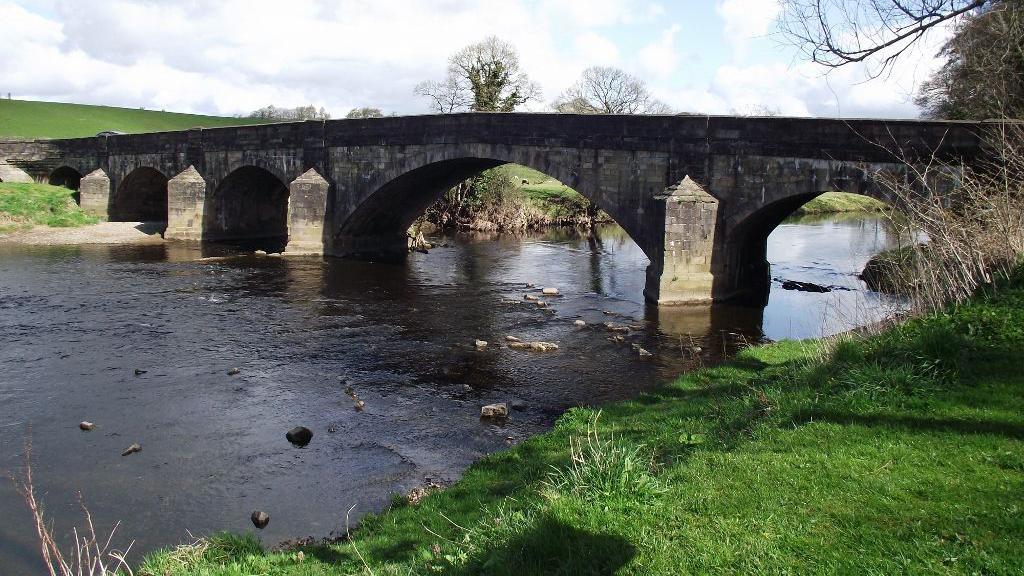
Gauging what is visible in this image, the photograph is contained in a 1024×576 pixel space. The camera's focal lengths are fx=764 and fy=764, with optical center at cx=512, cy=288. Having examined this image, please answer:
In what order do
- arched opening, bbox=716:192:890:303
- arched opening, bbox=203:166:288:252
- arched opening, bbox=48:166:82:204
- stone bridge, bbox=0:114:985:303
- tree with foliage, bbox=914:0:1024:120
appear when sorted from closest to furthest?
tree with foliage, bbox=914:0:1024:120 → stone bridge, bbox=0:114:985:303 → arched opening, bbox=716:192:890:303 → arched opening, bbox=203:166:288:252 → arched opening, bbox=48:166:82:204

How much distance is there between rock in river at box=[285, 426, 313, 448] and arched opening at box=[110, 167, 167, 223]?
106 ft

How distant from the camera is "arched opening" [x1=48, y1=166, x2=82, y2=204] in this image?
45031 mm

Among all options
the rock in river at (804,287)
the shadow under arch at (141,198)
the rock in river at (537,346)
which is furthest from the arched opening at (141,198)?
the rock in river at (804,287)

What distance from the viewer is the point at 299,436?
1105 centimetres

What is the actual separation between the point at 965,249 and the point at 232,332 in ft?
47.7

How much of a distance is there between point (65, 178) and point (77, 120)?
1080 inches

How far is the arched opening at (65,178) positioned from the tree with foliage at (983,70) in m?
44.1

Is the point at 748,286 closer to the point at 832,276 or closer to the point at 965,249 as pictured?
the point at 832,276

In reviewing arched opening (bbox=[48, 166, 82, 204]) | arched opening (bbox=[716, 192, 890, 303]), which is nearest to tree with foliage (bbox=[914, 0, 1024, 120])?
arched opening (bbox=[716, 192, 890, 303])

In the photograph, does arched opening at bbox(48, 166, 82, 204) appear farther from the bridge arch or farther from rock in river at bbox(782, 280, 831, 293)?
rock in river at bbox(782, 280, 831, 293)

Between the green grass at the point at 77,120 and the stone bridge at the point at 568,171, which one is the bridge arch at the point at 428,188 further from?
the green grass at the point at 77,120

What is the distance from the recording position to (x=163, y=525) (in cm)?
849

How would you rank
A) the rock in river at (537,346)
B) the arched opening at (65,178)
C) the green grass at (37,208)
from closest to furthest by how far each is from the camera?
the rock in river at (537,346) → the green grass at (37,208) → the arched opening at (65,178)

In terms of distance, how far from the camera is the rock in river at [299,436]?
36.0ft
